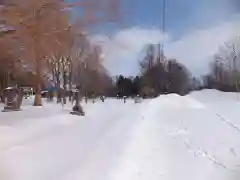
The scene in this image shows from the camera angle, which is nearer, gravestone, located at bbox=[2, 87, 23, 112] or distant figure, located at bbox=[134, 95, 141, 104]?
gravestone, located at bbox=[2, 87, 23, 112]

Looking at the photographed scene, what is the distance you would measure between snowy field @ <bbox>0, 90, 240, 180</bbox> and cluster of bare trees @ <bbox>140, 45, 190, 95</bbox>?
6cm

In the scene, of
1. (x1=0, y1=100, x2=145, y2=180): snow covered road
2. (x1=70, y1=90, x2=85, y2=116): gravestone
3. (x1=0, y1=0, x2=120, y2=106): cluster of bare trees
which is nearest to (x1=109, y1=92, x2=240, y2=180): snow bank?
(x1=0, y1=100, x2=145, y2=180): snow covered road

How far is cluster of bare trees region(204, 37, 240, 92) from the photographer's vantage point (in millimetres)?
1740

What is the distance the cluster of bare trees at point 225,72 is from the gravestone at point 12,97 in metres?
0.85

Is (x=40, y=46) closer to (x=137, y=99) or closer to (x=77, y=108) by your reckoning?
(x=77, y=108)

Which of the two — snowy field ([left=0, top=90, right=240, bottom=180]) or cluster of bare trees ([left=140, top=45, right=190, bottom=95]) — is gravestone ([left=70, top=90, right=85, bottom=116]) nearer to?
snowy field ([left=0, top=90, right=240, bottom=180])

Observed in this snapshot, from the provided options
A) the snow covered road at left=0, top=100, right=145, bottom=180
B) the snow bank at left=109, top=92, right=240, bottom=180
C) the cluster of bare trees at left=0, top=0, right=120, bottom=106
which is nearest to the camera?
the snow covered road at left=0, top=100, right=145, bottom=180

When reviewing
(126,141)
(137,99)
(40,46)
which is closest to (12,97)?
(40,46)

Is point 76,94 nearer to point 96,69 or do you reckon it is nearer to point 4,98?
point 96,69

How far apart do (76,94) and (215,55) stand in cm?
68

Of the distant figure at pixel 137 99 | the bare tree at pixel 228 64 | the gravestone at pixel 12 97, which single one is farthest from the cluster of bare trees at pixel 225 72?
the gravestone at pixel 12 97

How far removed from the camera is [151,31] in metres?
1.84

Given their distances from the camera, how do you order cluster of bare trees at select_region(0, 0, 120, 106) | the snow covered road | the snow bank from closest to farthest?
the snow covered road < cluster of bare trees at select_region(0, 0, 120, 106) < the snow bank

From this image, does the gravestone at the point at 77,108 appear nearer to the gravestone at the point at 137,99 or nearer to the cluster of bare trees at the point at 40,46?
the cluster of bare trees at the point at 40,46
